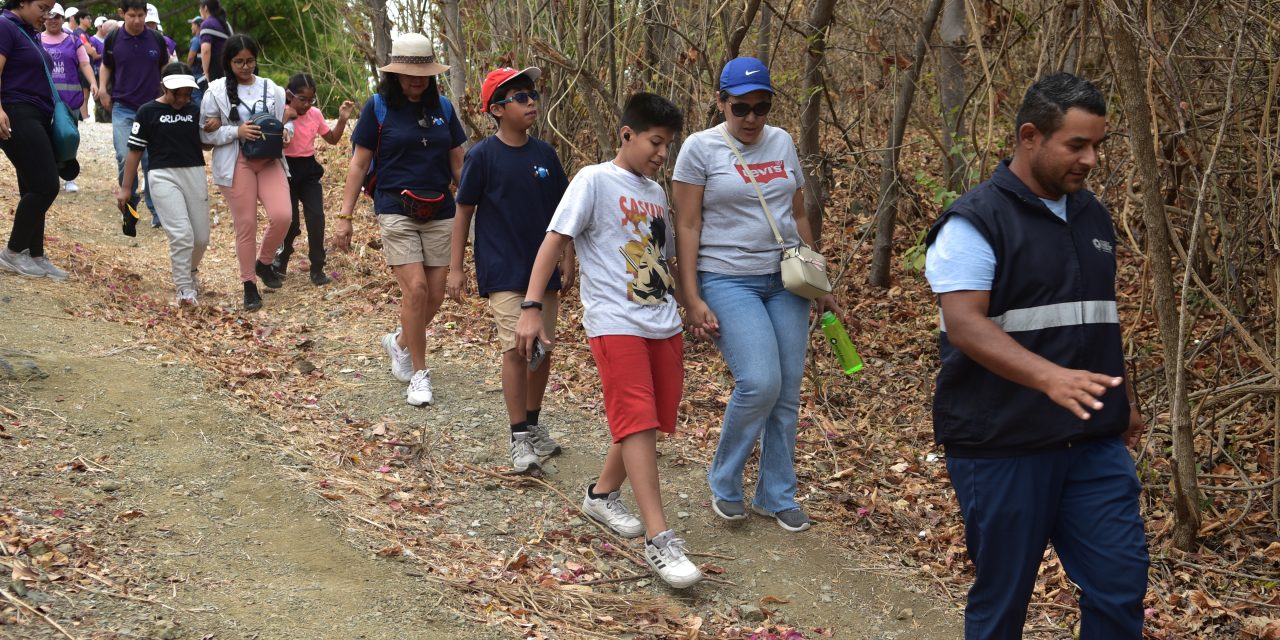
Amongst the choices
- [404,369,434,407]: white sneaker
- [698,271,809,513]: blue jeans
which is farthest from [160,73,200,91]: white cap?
[698,271,809,513]: blue jeans

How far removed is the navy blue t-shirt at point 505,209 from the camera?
5.38 metres

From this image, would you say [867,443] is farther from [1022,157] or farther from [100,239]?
[100,239]

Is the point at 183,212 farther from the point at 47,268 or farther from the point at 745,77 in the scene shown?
the point at 745,77

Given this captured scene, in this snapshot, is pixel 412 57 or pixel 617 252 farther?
pixel 412 57

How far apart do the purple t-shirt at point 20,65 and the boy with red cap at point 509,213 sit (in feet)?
13.9

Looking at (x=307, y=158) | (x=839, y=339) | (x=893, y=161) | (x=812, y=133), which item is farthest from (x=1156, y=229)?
(x=307, y=158)

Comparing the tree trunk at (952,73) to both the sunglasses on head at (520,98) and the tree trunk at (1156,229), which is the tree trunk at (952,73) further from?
the sunglasses on head at (520,98)

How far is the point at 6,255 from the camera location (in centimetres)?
816

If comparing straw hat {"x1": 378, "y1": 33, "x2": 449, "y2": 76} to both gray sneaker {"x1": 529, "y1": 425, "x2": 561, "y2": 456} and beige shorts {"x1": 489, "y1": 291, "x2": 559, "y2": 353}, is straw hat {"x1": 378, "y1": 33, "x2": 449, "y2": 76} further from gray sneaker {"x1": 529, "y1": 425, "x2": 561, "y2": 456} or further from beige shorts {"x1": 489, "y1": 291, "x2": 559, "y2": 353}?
gray sneaker {"x1": 529, "y1": 425, "x2": 561, "y2": 456}

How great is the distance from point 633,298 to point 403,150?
7.81 ft

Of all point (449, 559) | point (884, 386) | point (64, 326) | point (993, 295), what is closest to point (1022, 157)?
point (993, 295)

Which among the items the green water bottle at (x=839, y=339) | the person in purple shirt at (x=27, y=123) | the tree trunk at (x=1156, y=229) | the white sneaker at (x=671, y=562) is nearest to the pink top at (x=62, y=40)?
the person in purple shirt at (x=27, y=123)

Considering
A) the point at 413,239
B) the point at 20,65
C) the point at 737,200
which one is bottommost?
the point at 413,239

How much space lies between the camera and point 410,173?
637cm
